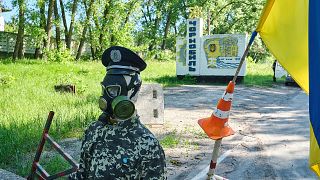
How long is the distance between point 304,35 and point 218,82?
19859mm

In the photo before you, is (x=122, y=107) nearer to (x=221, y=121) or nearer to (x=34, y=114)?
(x=221, y=121)

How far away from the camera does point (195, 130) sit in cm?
990

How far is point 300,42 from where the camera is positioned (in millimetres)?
3418

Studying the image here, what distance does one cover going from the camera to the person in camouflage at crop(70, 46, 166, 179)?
8.24ft

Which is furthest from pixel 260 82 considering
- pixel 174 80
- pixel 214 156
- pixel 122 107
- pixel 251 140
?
pixel 122 107

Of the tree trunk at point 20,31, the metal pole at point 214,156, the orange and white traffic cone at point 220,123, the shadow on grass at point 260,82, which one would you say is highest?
the tree trunk at point 20,31

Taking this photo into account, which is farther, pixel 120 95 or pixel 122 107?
pixel 120 95

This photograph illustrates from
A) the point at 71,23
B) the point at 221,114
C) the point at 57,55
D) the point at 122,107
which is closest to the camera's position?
the point at 122,107

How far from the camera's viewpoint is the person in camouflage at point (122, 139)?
98.9 inches

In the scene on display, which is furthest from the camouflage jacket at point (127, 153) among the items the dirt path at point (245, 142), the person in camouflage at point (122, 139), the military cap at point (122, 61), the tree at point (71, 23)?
the tree at point (71, 23)

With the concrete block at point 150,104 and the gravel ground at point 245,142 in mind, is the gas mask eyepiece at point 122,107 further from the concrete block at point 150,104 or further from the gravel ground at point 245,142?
the concrete block at point 150,104

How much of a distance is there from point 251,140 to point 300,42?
19.0 feet

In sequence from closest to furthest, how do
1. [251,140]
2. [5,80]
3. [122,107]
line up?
1. [122,107]
2. [251,140]
3. [5,80]

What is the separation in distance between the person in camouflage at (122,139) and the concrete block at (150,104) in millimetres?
7248
